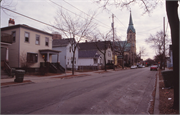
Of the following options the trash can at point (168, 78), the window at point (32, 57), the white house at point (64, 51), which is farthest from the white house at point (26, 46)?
the trash can at point (168, 78)

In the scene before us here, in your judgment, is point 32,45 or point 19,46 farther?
point 32,45

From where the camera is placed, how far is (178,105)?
4992mm

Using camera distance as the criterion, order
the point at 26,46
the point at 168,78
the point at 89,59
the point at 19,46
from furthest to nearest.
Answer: the point at 89,59 < the point at 26,46 < the point at 19,46 < the point at 168,78

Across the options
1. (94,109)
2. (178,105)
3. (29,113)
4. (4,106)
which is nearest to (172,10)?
(178,105)

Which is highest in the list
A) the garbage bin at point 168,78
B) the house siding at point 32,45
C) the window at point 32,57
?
the house siding at point 32,45

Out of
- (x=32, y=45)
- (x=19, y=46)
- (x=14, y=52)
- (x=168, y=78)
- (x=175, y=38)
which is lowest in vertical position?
(x=168, y=78)

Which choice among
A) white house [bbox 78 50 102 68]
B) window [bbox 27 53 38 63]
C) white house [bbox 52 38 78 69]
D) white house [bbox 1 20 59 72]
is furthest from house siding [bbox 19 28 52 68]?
white house [bbox 78 50 102 68]

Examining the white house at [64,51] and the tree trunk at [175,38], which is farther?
the white house at [64,51]

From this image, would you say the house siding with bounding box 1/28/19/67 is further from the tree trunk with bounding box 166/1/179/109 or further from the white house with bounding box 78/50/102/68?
the tree trunk with bounding box 166/1/179/109

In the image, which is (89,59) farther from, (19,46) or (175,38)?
(175,38)

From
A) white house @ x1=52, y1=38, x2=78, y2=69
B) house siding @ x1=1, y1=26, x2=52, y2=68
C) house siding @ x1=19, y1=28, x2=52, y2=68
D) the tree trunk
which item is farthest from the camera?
white house @ x1=52, y1=38, x2=78, y2=69

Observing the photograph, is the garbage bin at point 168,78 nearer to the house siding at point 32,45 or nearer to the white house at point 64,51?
the house siding at point 32,45

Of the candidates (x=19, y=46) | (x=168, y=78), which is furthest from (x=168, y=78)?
(x=19, y=46)

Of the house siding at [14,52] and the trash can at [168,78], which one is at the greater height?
the house siding at [14,52]
